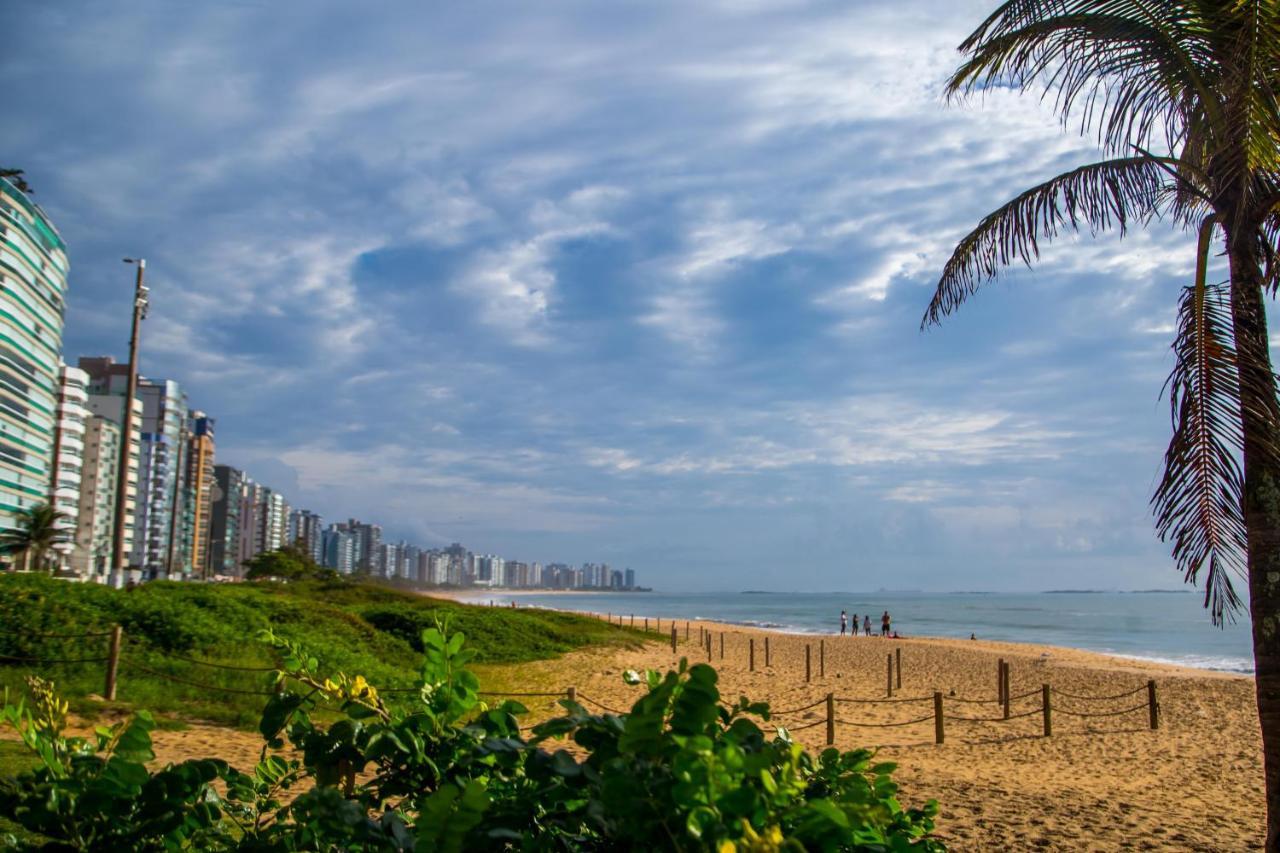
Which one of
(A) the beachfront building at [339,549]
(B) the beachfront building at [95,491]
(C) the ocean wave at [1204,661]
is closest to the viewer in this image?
(C) the ocean wave at [1204,661]

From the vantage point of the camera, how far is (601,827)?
4.02ft

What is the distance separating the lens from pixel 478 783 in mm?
1078

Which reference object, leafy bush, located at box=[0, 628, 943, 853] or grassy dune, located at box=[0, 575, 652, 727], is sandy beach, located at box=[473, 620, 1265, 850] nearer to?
leafy bush, located at box=[0, 628, 943, 853]

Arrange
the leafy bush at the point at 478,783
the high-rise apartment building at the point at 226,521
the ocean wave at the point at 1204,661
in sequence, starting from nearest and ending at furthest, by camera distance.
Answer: the leafy bush at the point at 478,783 < the ocean wave at the point at 1204,661 < the high-rise apartment building at the point at 226,521

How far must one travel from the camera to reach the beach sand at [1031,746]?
8.07m

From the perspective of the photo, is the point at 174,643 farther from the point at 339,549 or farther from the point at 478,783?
the point at 339,549

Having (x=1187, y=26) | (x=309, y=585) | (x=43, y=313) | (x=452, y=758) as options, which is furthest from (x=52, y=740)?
(x=43, y=313)

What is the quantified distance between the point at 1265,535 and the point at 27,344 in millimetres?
74919

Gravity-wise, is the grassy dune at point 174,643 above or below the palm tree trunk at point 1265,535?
below

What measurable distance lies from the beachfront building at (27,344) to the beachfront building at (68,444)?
2.95 m

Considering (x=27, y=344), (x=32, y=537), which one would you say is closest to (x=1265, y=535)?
(x=32, y=537)

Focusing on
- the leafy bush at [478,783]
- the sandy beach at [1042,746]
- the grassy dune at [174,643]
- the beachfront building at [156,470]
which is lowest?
the sandy beach at [1042,746]

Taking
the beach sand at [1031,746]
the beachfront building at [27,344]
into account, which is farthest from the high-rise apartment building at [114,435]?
the beach sand at [1031,746]

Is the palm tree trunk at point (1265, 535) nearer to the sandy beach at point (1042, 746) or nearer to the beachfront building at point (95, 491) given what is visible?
the sandy beach at point (1042, 746)
